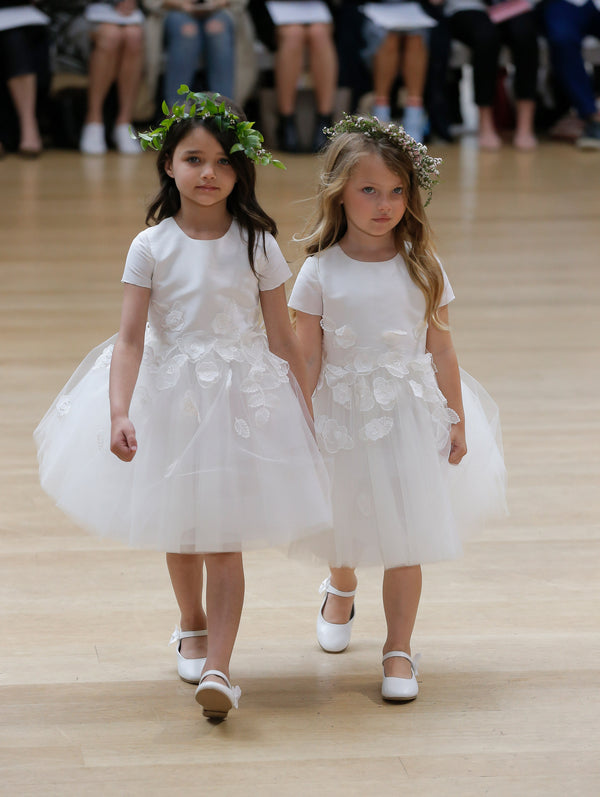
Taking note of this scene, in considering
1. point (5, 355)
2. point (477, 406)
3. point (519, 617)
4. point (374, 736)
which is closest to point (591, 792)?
point (374, 736)

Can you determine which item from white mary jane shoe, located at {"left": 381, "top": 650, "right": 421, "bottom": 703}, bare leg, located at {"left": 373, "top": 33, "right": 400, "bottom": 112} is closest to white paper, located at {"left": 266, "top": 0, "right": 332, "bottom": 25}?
bare leg, located at {"left": 373, "top": 33, "right": 400, "bottom": 112}

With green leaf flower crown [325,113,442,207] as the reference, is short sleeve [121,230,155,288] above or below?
below

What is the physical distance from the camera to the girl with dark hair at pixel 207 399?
2.09 metres

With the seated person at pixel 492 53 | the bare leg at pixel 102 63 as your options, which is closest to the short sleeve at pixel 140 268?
the bare leg at pixel 102 63

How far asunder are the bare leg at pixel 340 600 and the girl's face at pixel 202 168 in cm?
78

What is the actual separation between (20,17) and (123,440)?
534 centimetres

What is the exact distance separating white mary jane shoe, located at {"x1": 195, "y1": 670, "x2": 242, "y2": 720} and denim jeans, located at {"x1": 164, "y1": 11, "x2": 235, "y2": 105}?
207 inches

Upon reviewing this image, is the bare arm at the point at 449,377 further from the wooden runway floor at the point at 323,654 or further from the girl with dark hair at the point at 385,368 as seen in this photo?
the wooden runway floor at the point at 323,654

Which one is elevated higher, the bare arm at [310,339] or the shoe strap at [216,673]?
the bare arm at [310,339]

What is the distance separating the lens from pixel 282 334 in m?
2.18

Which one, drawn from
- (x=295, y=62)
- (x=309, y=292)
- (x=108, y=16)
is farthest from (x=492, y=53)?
(x=309, y=292)

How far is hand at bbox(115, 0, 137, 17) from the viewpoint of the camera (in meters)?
6.93

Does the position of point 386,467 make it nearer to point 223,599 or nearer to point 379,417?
point 379,417

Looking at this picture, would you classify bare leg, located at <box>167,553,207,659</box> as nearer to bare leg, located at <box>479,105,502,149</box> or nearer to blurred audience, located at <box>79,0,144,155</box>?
blurred audience, located at <box>79,0,144,155</box>
